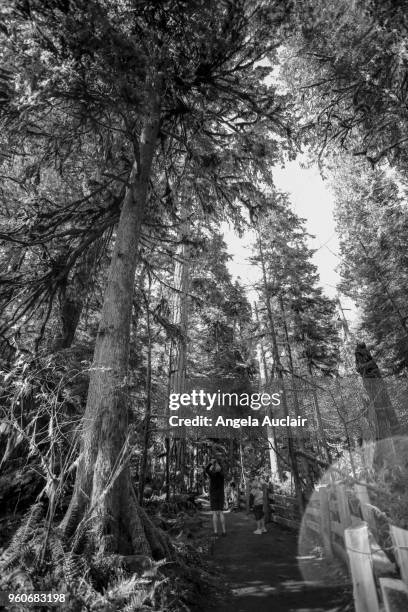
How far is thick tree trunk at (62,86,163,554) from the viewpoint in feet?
13.8

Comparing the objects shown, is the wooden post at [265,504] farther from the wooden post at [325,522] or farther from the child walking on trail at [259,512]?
the wooden post at [325,522]

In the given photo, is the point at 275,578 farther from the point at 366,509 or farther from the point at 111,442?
the point at 111,442

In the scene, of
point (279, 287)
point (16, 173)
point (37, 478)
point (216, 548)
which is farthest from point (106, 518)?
point (279, 287)

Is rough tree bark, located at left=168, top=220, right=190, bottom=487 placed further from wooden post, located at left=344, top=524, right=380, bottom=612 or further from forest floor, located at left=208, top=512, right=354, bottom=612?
wooden post, located at left=344, top=524, right=380, bottom=612

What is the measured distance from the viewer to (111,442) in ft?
15.4

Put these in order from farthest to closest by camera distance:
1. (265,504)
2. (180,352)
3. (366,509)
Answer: (180,352) < (265,504) < (366,509)

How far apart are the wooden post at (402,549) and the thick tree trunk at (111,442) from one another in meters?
2.84

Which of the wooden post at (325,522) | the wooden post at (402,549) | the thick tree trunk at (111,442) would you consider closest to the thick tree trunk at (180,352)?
the thick tree trunk at (111,442)

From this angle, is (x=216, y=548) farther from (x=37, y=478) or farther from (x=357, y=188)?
(x=357, y=188)

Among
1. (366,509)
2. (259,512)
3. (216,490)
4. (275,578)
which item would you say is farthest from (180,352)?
(366,509)

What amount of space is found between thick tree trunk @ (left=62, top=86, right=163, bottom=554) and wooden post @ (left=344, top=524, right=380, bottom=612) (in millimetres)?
2418

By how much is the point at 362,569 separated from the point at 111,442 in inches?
128

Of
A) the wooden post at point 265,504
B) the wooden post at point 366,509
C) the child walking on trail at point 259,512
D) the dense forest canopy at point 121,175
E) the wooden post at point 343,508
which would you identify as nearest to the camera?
the dense forest canopy at point 121,175

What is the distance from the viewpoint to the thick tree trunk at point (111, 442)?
165 inches
